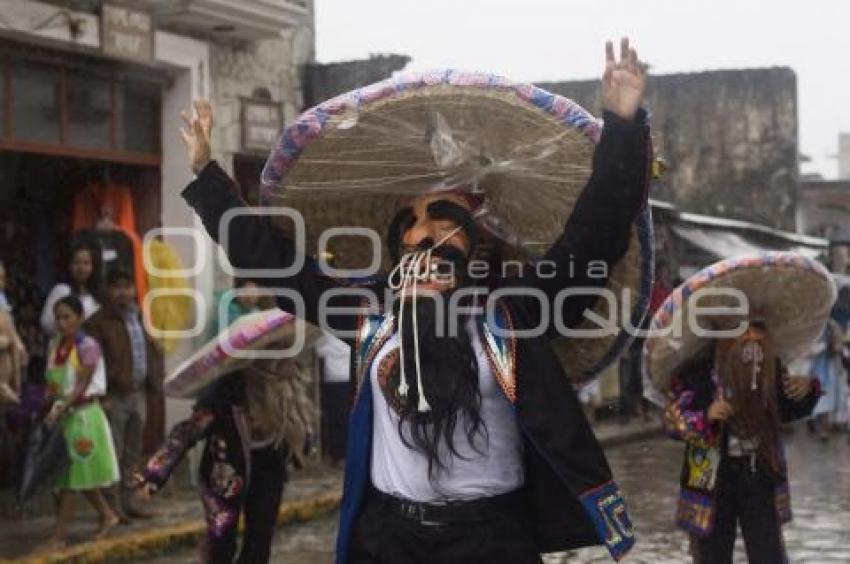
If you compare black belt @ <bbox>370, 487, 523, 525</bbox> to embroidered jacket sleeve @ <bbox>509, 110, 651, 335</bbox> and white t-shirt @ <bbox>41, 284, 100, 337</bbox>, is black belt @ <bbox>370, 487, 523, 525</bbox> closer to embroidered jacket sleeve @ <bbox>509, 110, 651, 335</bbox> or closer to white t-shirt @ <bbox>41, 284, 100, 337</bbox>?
embroidered jacket sleeve @ <bbox>509, 110, 651, 335</bbox>

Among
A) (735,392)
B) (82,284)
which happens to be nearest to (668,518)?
(735,392)

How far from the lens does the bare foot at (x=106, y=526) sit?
964cm

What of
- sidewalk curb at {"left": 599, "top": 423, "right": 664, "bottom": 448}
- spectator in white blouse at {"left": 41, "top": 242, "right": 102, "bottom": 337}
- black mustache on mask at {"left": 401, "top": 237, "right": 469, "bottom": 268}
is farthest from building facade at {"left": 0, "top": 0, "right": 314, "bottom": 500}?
black mustache on mask at {"left": 401, "top": 237, "right": 469, "bottom": 268}

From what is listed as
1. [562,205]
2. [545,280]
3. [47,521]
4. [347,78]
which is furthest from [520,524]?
[347,78]

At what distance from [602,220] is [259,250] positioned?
100 centimetres

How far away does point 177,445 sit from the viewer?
23.2 ft

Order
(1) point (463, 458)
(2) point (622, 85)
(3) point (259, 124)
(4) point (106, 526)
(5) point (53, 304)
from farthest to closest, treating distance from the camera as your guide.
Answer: (3) point (259, 124) → (5) point (53, 304) → (4) point (106, 526) → (1) point (463, 458) → (2) point (622, 85)

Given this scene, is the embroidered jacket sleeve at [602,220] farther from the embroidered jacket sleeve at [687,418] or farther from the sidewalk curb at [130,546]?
the sidewalk curb at [130,546]

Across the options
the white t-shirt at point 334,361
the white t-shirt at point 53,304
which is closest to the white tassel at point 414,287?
the white t-shirt at point 53,304

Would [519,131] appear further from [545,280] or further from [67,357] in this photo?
[67,357]

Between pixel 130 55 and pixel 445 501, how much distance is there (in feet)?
28.5

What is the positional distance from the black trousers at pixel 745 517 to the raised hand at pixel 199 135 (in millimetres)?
3293

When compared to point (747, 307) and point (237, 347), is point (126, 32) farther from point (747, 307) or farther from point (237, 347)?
point (747, 307)

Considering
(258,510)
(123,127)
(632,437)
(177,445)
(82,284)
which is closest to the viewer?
(177,445)
